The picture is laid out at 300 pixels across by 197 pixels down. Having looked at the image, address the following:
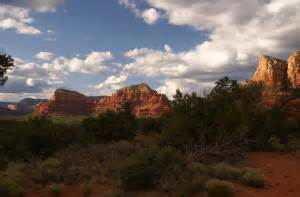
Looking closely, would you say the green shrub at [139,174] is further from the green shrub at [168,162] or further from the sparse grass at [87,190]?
the sparse grass at [87,190]

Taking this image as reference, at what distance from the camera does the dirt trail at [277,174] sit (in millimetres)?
13586

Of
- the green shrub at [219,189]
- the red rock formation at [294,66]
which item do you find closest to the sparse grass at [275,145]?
the green shrub at [219,189]

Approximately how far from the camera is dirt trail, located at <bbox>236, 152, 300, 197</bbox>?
44.6ft

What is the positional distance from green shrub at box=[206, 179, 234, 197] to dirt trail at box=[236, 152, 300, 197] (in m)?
0.42

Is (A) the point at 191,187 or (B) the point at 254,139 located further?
(B) the point at 254,139

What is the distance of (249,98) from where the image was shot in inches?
1164

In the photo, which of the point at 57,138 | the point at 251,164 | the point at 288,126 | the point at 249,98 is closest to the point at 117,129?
the point at 57,138

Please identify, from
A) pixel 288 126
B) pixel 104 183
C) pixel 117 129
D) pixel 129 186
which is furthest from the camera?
pixel 117 129

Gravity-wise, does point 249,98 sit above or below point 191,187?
above

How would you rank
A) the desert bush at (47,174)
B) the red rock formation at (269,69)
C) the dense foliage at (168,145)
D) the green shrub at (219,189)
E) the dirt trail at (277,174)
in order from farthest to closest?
the red rock formation at (269,69), the desert bush at (47,174), the dense foliage at (168,145), the dirt trail at (277,174), the green shrub at (219,189)

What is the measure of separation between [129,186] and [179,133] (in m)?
9.85

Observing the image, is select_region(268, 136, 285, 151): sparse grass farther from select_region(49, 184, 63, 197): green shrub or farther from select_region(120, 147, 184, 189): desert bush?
select_region(49, 184, 63, 197): green shrub

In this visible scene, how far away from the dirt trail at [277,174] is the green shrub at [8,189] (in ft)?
23.7

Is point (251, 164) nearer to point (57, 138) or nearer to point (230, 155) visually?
point (230, 155)
